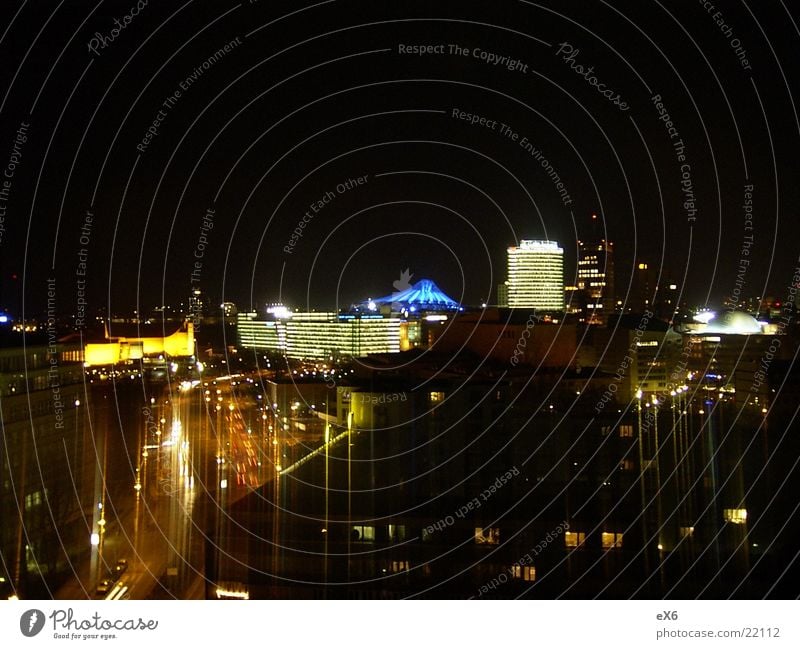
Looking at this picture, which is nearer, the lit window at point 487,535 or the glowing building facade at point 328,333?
the lit window at point 487,535

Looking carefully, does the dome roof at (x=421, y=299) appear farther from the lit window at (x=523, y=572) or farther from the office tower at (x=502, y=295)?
the lit window at (x=523, y=572)

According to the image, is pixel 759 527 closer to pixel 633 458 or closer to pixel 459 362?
pixel 633 458

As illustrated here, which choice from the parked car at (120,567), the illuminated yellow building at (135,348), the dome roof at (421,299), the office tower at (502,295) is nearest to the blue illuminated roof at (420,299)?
the dome roof at (421,299)

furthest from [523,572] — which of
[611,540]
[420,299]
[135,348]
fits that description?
[420,299]

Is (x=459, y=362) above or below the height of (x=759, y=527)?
above

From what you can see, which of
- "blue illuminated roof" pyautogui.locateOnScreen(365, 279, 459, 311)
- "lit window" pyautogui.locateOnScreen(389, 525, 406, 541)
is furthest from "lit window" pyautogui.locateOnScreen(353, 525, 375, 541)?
"blue illuminated roof" pyautogui.locateOnScreen(365, 279, 459, 311)
